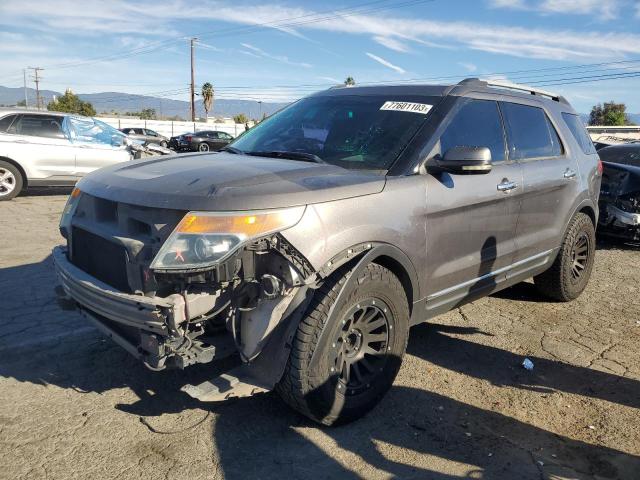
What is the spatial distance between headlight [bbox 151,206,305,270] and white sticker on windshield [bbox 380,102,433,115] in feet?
5.21

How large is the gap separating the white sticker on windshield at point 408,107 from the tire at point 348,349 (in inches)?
48.4

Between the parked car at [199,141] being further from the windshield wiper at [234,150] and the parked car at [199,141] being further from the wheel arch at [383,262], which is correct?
the wheel arch at [383,262]

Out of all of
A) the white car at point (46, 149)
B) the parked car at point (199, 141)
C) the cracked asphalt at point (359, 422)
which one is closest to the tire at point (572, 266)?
the cracked asphalt at point (359, 422)

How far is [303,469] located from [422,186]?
68.8 inches

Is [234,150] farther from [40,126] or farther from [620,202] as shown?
[40,126]

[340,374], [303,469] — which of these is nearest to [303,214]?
[340,374]

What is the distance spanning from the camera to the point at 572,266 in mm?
5309

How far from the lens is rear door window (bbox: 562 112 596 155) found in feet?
17.3

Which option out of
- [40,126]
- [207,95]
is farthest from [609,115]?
[40,126]

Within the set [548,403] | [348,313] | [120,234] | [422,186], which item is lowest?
[548,403]

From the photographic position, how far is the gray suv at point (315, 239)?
2.61m

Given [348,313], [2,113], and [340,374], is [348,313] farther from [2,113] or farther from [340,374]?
[2,113]

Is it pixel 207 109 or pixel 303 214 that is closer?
pixel 303 214

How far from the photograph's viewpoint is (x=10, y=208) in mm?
9367
